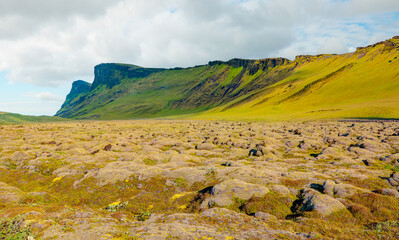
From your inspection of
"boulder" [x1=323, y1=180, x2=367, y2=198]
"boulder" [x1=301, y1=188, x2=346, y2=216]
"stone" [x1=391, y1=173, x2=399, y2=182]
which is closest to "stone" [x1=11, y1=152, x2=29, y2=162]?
"boulder" [x1=301, y1=188, x2=346, y2=216]

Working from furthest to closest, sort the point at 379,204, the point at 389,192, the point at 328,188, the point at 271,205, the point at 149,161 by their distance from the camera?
the point at 149,161 < the point at 328,188 < the point at 389,192 < the point at 271,205 < the point at 379,204

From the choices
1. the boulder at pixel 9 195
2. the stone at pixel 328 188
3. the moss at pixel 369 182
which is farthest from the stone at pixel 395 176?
the boulder at pixel 9 195

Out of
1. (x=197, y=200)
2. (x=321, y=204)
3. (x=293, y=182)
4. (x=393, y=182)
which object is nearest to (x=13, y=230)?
(x=197, y=200)

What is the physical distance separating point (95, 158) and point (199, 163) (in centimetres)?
1723

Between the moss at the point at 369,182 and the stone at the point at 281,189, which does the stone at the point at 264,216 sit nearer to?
the stone at the point at 281,189

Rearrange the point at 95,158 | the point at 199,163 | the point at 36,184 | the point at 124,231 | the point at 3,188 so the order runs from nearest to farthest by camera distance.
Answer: the point at 124,231
the point at 3,188
the point at 36,184
the point at 199,163
the point at 95,158

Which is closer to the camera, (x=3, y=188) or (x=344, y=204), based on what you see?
(x=344, y=204)

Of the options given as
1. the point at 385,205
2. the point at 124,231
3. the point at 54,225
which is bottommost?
the point at 385,205

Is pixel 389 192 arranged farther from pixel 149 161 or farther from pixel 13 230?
pixel 149 161

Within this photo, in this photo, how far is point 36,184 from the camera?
83.6ft

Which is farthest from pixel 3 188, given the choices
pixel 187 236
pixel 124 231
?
pixel 187 236

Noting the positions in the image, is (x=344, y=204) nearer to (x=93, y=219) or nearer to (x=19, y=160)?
(x=93, y=219)

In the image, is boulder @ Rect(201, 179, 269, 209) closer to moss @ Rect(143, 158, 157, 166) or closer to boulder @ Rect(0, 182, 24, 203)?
moss @ Rect(143, 158, 157, 166)

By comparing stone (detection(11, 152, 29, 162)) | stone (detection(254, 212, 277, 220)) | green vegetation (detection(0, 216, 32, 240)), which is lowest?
stone (detection(254, 212, 277, 220))
